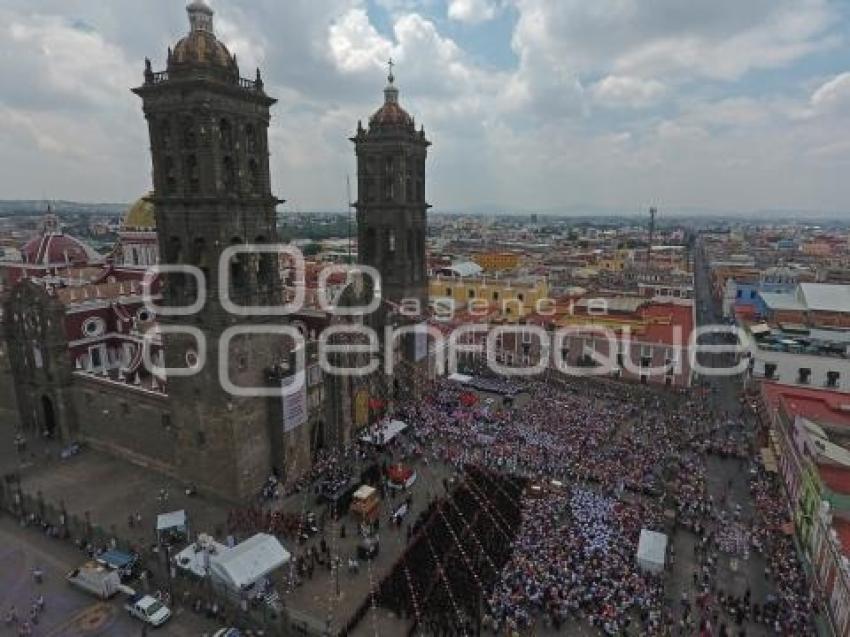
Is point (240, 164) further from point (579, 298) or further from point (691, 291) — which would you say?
point (691, 291)

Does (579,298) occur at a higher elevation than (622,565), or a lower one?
higher

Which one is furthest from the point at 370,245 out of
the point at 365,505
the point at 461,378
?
the point at 365,505

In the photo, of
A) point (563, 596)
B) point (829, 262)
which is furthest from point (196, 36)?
point (829, 262)

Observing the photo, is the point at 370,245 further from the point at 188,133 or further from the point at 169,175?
the point at 188,133

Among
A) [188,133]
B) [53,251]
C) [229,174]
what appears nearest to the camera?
[188,133]

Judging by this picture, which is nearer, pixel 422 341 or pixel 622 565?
pixel 622 565

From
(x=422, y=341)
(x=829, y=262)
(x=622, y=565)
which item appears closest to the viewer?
(x=622, y=565)
